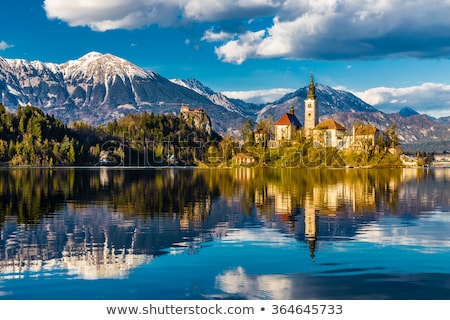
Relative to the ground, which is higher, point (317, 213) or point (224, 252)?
point (317, 213)

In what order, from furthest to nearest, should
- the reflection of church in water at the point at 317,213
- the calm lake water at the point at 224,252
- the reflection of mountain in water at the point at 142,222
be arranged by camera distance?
the reflection of church in water at the point at 317,213 → the reflection of mountain in water at the point at 142,222 → the calm lake water at the point at 224,252

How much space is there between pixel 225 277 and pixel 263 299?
3696 mm

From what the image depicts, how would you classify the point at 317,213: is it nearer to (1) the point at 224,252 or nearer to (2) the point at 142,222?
(2) the point at 142,222

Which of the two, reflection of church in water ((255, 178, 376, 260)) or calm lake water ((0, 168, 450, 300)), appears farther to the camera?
reflection of church in water ((255, 178, 376, 260))

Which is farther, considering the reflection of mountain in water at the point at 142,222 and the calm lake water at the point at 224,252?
the reflection of mountain in water at the point at 142,222

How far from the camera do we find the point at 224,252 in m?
28.5

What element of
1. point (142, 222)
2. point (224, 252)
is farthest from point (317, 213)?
point (224, 252)

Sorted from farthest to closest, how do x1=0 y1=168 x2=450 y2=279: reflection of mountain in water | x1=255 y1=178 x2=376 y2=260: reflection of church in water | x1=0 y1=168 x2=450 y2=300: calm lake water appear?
1. x1=255 y1=178 x2=376 y2=260: reflection of church in water
2. x1=0 y1=168 x2=450 y2=279: reflection of mountain in water
3. x1=0 y1=168 x2=450 y2=300: calm lake water

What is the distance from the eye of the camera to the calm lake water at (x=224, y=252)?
2106 cm

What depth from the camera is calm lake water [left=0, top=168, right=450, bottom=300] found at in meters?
21.1

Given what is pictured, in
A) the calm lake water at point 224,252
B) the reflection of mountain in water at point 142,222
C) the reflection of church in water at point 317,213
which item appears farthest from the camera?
the reflection of church in water at point 317,213

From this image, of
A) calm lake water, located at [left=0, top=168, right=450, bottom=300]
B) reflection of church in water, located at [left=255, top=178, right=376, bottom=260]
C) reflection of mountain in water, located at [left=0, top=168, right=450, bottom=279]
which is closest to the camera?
calm lake water, located at [left=0, top=168, right=450, bottom=300]

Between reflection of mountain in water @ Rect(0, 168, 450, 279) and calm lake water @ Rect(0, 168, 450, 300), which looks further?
reflection of mountain in water @ Rect(0, 168, 450, 279)
